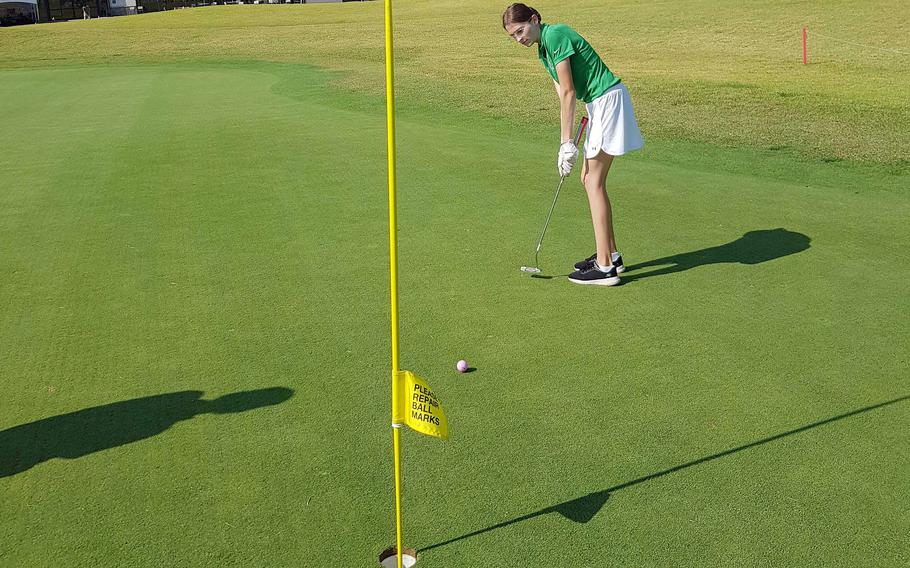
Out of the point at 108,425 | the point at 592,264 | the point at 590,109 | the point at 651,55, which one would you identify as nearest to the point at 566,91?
the point at 590,109

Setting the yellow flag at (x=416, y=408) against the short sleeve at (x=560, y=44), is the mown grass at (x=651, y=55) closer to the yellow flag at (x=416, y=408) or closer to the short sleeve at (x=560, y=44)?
the short sleeve at (x=560, y=44)

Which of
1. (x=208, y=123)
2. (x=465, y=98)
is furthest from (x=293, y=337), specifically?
(x=465, y=98)

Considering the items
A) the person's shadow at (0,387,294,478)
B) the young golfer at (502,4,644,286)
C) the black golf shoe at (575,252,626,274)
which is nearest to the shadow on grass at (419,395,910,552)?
the person's shadow at (0,387,294,478)

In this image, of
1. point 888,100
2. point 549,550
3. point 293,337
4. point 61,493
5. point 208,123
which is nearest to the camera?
point 549,550

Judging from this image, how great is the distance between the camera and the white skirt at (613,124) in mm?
6191

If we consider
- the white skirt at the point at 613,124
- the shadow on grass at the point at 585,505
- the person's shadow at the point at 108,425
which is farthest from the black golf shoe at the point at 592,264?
the person's shadow at the point at 108,425

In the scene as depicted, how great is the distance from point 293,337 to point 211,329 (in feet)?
1.84

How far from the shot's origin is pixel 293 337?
5.35 m

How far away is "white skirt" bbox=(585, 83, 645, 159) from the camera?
244 inches

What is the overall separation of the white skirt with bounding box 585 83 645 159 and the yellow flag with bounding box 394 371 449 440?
3.38 m

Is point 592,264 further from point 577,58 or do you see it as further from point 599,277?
point 577,58

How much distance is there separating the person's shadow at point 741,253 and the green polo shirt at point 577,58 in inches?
56.1

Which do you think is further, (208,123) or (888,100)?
(888,100)

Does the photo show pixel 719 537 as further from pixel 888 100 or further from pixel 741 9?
pixel 741 9
